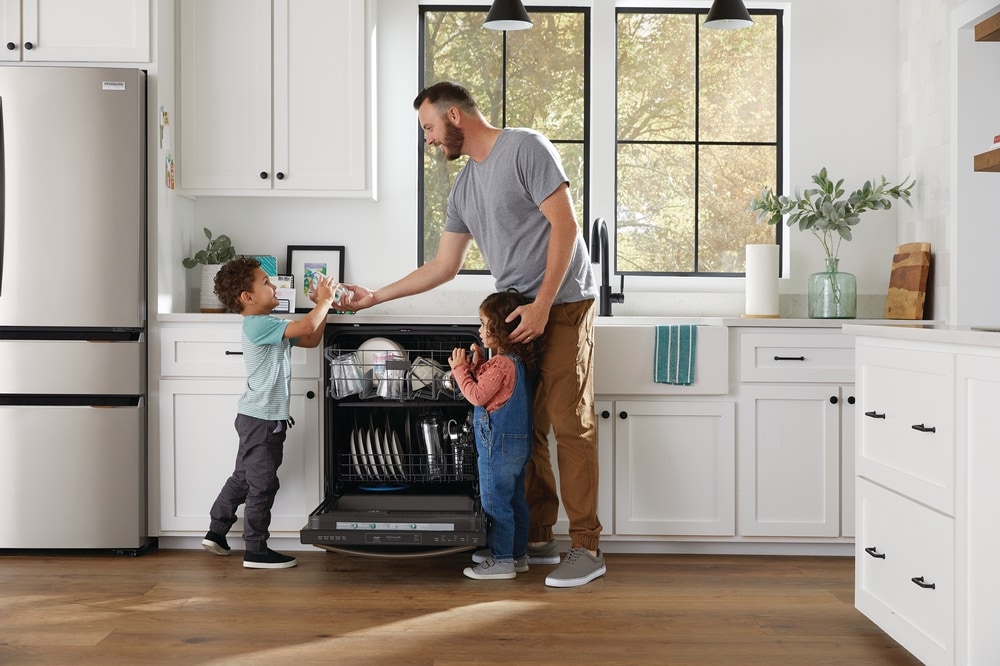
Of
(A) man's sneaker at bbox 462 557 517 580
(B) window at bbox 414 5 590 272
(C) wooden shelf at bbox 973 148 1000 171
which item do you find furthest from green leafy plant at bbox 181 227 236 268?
(C) wooden shelf at bbox 973 148 1000 171

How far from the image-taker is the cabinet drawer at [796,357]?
3002 millimetres

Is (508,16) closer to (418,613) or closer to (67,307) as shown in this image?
(67,307)

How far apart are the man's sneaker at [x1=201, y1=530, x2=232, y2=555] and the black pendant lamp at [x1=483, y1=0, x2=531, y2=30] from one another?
6.51 ft

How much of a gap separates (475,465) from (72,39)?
2.01m

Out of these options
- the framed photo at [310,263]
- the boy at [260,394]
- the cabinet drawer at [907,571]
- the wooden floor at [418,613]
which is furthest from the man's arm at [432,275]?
the cabinet drawer at [907,571]

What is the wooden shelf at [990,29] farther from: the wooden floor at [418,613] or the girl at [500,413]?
the wooden floor at [418,613]

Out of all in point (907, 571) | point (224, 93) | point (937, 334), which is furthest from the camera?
point (224, 93)

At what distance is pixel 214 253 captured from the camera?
131 inches

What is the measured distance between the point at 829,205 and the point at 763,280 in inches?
15.2

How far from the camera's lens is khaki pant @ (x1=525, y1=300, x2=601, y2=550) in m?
2.68

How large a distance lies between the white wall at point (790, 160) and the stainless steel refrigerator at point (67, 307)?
0.63 meters

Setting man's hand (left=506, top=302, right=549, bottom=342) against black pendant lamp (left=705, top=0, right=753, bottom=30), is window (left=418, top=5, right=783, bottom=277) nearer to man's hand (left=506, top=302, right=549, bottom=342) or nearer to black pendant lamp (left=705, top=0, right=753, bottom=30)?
black pendant lamp (left=705, top=0, right=753, bottom=30)

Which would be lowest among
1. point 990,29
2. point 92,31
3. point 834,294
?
point 834,294

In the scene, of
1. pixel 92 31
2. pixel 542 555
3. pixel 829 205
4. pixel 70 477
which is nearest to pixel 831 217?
pixel 829 205
